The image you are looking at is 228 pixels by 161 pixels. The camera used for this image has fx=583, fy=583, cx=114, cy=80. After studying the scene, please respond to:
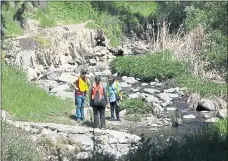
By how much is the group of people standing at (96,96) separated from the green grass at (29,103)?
2.43ft

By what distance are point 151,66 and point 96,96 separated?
12129 millimetres

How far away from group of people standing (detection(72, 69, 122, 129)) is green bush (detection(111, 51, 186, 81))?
24.5 ft

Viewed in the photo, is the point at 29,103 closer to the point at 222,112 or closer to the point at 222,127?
the point at 222,112

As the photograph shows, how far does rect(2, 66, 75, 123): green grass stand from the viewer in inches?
720

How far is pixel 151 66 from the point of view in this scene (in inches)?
1129

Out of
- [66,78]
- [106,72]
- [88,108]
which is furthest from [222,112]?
[106,72]

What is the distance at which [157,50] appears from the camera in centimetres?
3175

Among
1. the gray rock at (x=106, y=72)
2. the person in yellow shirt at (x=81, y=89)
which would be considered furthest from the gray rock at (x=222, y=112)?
the gray rock at (x=106, y=72)

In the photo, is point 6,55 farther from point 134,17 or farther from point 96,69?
point 134,17

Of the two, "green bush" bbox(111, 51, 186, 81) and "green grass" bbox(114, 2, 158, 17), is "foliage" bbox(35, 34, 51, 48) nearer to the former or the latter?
"green bush" bbox(111, 51, 186, 81)

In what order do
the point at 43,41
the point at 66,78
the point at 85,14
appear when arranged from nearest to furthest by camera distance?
the point at 66,78, the point at 43,41, the point at 85,14

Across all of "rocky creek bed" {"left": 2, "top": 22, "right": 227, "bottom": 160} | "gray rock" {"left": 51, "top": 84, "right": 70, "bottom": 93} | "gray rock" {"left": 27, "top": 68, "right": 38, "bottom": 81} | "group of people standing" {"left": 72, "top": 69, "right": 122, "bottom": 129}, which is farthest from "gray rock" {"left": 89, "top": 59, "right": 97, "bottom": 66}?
"group of people standing" {"left": 72, "top": 69, "right": 122, "bottom": 129}

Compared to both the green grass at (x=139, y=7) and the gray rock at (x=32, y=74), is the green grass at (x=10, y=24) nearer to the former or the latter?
the gray rock at (x=32, y=74)

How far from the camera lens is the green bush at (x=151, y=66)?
90.0ft
